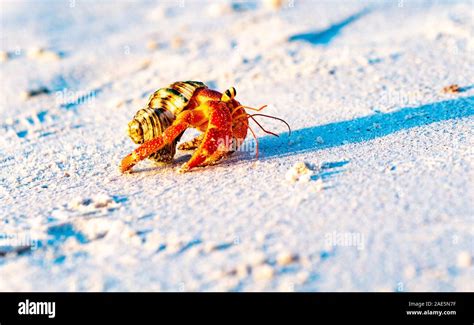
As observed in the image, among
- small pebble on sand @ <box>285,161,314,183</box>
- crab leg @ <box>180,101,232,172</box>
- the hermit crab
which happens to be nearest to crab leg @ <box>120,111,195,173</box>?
the hermit crab

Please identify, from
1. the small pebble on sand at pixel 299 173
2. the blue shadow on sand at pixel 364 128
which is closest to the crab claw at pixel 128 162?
the blue shadow on sand at pixel 364 128

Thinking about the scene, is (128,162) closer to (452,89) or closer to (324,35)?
(452,89)

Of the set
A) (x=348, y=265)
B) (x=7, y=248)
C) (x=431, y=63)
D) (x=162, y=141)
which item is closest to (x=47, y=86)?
(x=162, y=141)

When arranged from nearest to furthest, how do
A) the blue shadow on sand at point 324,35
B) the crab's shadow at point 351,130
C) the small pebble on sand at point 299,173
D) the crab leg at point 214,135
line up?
1. the small pebble on sand at point 299,173
2. the crab leg at point 214,135
3. the crab's shadow at point 351,130
4. the blue shadow on sand at point 324,35

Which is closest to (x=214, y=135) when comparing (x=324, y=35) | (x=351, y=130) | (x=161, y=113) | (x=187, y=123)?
(x=187, y=123)

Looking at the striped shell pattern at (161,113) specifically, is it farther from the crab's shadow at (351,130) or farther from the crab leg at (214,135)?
the crab's shadow at (351,130)
